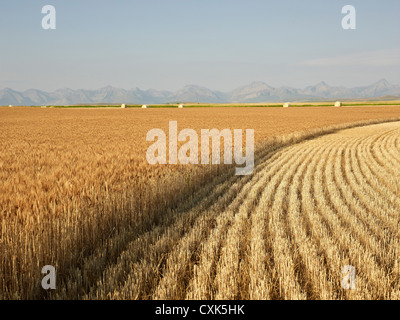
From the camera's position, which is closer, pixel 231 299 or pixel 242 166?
pixel 231 299

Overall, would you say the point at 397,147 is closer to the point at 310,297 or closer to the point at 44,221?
the point at 310,297

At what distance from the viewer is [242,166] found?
35.9ft

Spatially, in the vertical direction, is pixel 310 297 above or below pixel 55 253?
below

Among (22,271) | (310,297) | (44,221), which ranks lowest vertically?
(310,297)

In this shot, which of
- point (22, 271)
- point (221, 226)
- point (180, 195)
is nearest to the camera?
point (22, 271)

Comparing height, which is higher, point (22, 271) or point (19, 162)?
point (19, 162)

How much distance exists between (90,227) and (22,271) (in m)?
1.17
